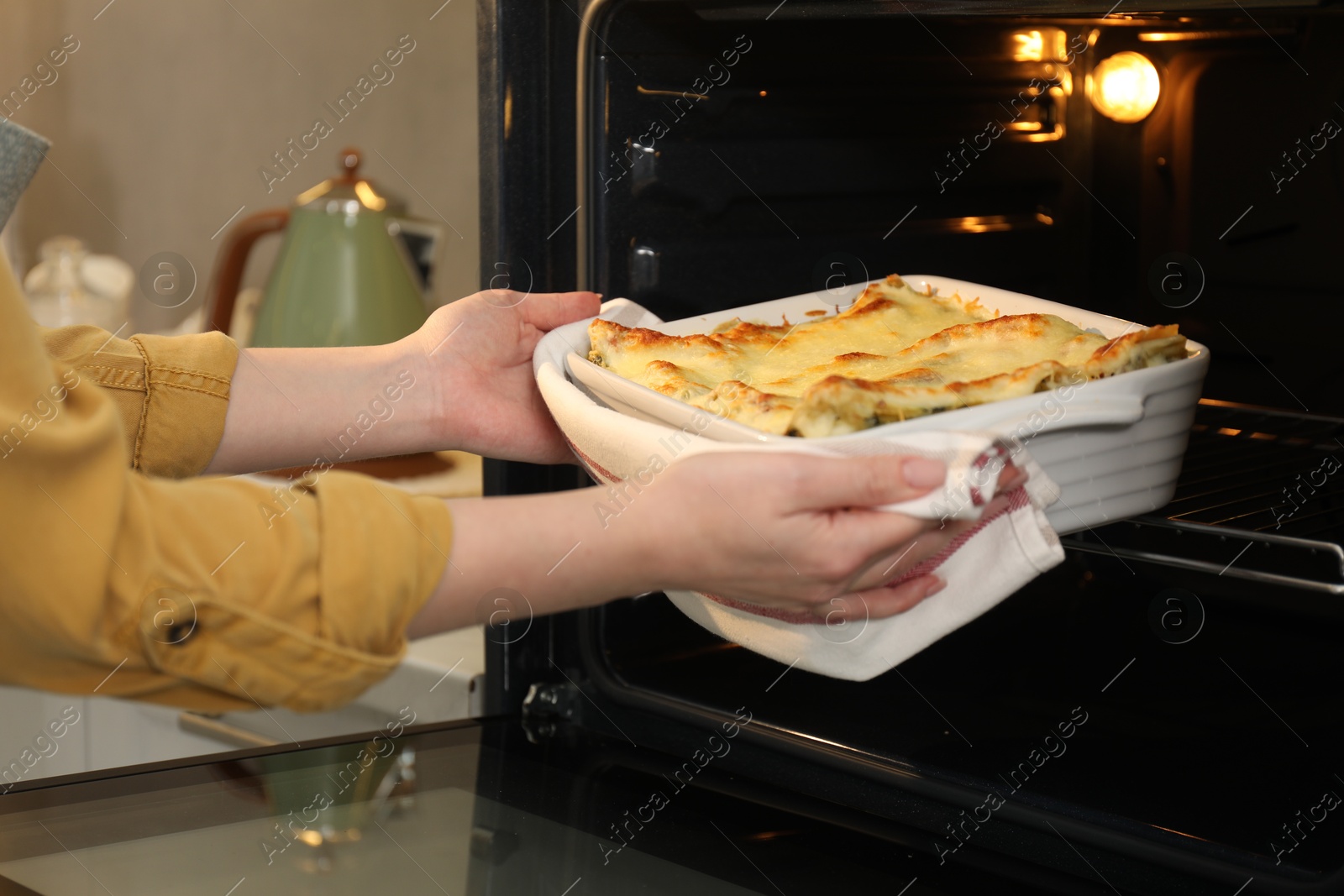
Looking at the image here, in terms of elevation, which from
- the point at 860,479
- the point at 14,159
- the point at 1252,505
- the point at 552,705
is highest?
the point at 14,159

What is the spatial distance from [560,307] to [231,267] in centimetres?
90

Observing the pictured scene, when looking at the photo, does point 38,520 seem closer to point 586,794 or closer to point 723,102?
point 586,794

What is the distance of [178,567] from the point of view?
0.50 m

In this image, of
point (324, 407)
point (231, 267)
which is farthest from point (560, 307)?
point (231, 267)

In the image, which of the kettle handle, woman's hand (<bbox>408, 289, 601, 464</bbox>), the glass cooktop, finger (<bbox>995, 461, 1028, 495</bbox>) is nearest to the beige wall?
the kettle handle

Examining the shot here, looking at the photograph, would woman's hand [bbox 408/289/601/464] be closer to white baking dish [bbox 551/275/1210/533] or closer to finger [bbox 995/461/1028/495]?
white baking dish [bbox 551/275/1210/533]

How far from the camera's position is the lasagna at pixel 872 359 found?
0.59m

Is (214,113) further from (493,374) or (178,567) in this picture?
(178,567)

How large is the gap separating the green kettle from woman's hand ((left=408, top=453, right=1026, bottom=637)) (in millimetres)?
879

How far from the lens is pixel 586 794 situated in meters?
0.77

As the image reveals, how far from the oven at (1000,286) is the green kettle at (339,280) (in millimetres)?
592

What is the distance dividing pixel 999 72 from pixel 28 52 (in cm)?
210

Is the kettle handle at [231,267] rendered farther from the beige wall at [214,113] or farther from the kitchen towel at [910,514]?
the kitchen towel at [910,514]

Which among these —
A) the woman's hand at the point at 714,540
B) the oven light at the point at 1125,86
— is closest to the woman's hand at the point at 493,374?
the woman's hand at the point at 714,540
